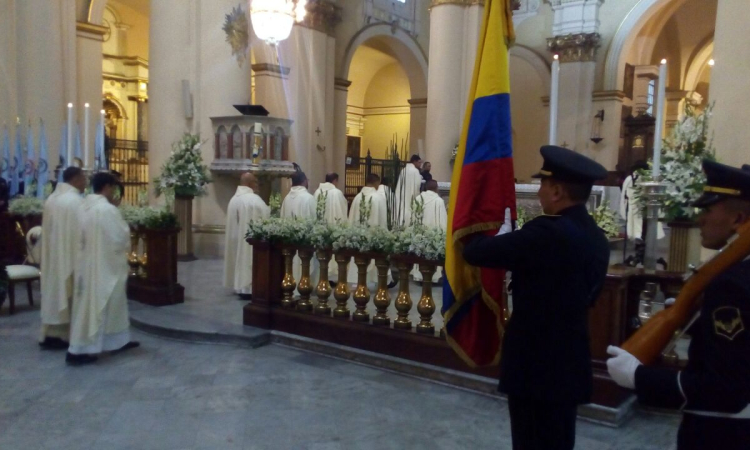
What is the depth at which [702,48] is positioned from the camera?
2130cm

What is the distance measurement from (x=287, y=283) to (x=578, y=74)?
14859 mm

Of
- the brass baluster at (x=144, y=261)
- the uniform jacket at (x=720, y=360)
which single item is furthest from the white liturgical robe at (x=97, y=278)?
the uniform jacket at (x=720, y=360)

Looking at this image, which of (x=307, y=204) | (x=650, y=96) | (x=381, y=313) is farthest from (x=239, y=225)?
(x=650, y=96)

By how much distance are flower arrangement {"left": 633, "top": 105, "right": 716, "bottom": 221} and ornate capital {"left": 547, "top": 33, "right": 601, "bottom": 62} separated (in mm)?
13327

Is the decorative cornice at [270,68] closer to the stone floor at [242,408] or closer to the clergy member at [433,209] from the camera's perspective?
the clergy member at [433,209]

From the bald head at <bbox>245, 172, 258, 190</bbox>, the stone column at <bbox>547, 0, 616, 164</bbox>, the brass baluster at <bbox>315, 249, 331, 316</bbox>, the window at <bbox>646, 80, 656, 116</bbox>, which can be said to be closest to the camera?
the brass baluster at <bbox>315, 249, 331, 316</bbox>

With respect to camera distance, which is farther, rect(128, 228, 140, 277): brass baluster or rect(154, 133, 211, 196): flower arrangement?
rect(154, 133, 211, 196): flower arrangement

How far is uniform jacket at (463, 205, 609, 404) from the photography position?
7.12 feet

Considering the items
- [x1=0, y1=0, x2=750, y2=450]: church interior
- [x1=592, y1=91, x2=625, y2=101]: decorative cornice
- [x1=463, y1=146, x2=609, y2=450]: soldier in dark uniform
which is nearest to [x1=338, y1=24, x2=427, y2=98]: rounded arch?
[x1=0, y1=0, x2=750, y2=450]: church interior

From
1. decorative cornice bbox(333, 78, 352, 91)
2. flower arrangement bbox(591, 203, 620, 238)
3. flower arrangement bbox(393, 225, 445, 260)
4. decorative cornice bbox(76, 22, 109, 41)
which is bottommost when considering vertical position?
flower arrangement bbox(393, 225, 445, 260)

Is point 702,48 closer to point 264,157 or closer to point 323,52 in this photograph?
point 323,52

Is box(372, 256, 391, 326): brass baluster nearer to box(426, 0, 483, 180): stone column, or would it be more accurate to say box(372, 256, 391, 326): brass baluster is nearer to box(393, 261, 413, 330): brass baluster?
box(393, 261, 413, 330): brass baluster

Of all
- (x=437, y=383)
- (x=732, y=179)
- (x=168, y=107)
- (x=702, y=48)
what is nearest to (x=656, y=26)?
(x=702, y=48)

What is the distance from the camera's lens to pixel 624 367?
5.76 feet
